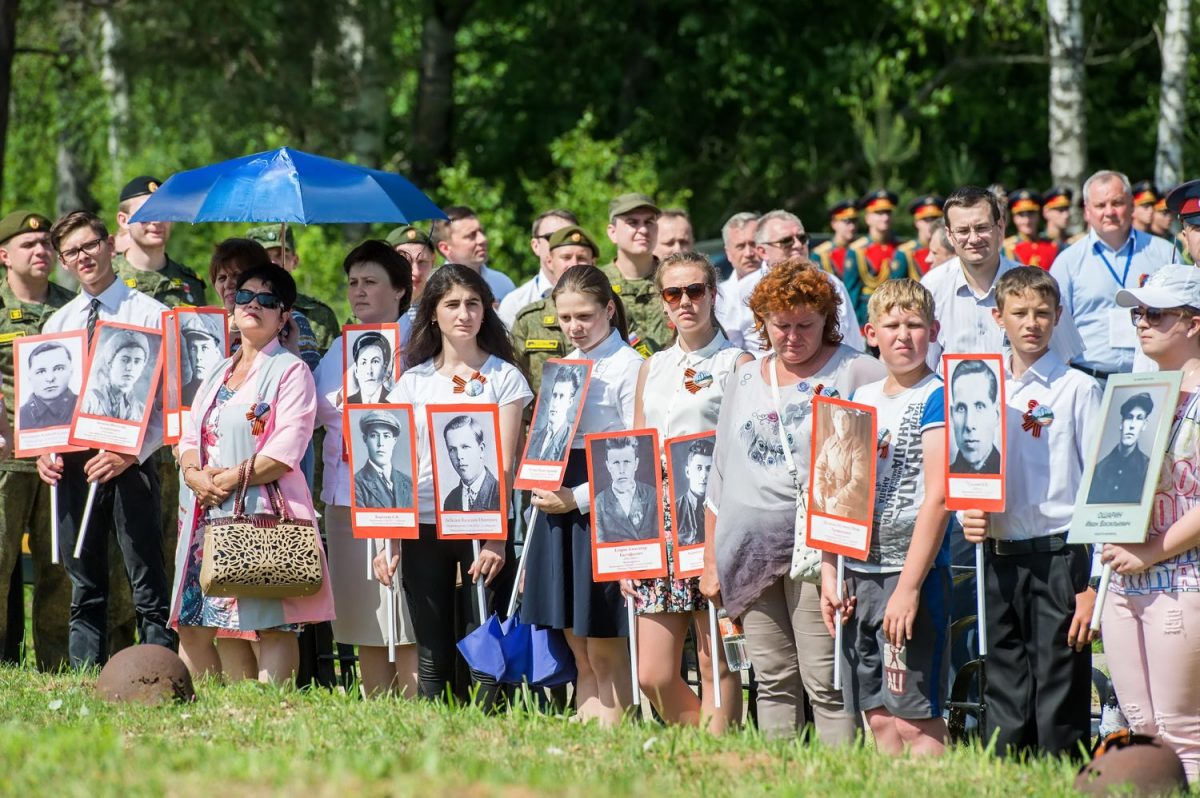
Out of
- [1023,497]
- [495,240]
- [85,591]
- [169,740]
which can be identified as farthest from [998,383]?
[495,240]

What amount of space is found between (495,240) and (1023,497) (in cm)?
1890

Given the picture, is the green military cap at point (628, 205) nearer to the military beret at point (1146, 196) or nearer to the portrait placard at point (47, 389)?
the portrait placard at point (47, 389)

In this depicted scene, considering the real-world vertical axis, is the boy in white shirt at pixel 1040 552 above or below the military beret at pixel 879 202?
below

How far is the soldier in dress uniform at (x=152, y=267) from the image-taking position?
10.3 meters

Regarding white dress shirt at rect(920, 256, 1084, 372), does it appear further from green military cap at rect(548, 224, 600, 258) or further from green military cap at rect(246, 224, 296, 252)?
green military cap at rect(246, 224, 296, 252)

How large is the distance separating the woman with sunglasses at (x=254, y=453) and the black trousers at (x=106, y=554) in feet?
2.00

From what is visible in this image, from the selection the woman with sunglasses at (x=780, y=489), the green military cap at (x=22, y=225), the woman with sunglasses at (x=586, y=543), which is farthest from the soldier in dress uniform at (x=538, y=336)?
the green military cap at (x=22, y=225)

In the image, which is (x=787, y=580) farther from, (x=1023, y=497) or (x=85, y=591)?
(x=85, y=591)

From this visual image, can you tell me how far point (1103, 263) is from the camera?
35.4 feet

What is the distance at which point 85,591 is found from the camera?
9.19m

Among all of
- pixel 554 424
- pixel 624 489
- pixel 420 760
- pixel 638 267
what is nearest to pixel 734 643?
pixel 624 489

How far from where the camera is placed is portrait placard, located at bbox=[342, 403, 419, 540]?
26.6 ft

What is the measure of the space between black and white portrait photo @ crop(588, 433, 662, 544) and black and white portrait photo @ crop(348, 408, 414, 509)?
100 centimetres

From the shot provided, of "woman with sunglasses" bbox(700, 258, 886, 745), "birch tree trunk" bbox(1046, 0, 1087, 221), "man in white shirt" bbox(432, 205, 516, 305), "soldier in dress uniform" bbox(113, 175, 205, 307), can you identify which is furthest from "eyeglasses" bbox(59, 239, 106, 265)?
"birch tree trunk" bbox(1046, 0, 1087, 221)
